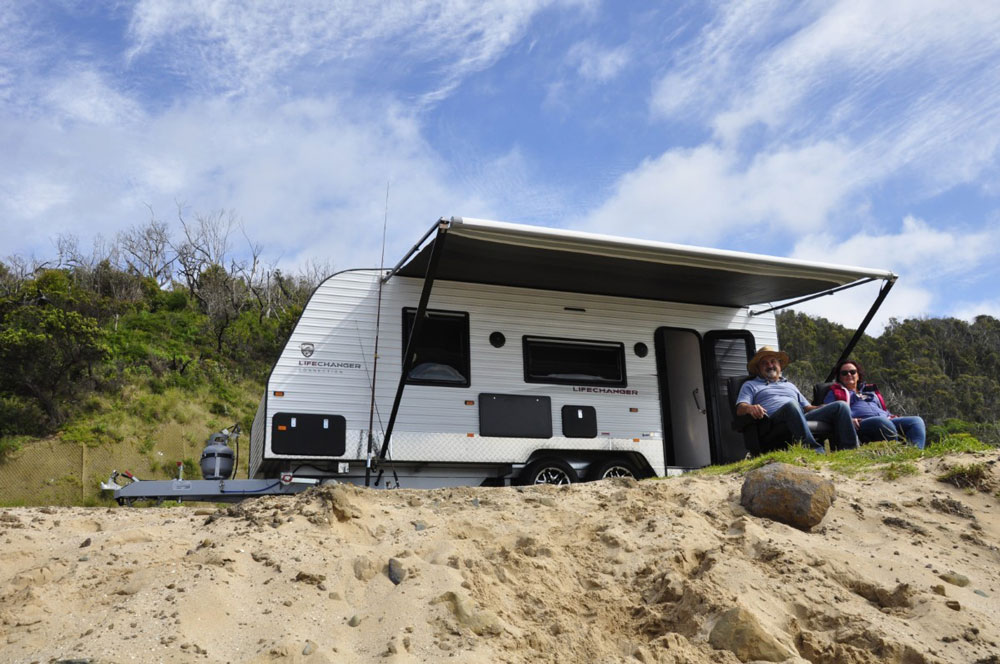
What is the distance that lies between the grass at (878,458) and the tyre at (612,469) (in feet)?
8.41

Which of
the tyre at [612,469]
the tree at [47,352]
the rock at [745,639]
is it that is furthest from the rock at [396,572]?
the tree at [47,352]

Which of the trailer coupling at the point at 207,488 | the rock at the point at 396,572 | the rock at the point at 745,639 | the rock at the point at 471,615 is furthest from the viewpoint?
the trailer coupling at the point at 207,488

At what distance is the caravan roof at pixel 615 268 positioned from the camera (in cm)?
780

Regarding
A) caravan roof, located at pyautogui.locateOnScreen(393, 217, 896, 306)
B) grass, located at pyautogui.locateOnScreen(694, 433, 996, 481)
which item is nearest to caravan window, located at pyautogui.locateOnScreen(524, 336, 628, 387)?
caravan roof, located at pyautogui.locateOnScreen(393, 217, 896, 306)

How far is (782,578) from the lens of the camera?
3975 millimetres

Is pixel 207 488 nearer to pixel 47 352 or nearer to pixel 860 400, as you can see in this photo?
pixel 860 400

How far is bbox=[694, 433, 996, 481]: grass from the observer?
5.55 meters

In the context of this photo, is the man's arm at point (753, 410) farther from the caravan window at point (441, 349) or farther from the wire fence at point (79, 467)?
the wire fence at point (79, 467)

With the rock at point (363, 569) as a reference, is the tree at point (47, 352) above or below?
above

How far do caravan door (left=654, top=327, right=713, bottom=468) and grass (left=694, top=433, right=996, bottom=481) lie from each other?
370cm

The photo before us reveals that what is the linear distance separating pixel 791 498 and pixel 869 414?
3719 millimetres

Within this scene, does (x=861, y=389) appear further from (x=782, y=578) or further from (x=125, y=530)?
(x=125, y=530)

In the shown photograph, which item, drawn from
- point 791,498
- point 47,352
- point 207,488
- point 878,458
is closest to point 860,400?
point 878,458

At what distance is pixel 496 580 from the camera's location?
3941mm
